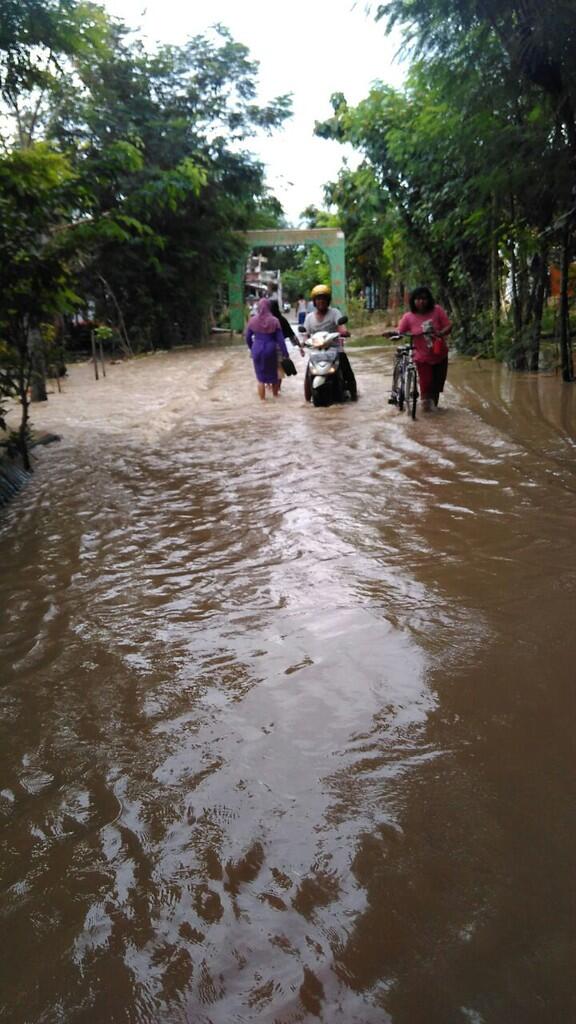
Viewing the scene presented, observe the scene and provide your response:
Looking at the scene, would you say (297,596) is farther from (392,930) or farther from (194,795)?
(392,930)

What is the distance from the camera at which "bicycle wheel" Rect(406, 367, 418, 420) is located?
9.15 m

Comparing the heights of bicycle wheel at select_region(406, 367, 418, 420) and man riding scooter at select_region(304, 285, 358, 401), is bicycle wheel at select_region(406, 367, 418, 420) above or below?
below

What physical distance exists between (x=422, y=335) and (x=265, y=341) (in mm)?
3323

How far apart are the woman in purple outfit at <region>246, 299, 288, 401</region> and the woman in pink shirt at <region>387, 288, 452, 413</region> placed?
3023 millimetres

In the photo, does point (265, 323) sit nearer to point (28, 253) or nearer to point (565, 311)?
point (565, 311)

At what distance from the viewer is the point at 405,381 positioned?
9453 mm

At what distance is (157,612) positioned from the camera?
13.0 ft

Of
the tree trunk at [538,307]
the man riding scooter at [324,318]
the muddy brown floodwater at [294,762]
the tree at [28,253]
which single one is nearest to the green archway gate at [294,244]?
the tree trunk at [538,307]

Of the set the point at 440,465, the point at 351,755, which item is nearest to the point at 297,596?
the point at 351,755

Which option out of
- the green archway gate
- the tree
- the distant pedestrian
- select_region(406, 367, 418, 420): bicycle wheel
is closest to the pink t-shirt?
select_region(406, 367, 418, 420): bicycle wheel

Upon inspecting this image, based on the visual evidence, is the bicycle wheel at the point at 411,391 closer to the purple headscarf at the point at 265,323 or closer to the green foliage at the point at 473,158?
the green foliage at the point at 473,158

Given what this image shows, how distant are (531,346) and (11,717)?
1137 cm

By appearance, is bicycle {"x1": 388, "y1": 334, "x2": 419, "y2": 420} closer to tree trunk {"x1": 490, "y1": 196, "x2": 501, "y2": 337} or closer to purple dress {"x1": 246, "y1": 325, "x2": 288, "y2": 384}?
purple dress {"x1": 246, "y1": 325, "x2": 288, "y2": 384}


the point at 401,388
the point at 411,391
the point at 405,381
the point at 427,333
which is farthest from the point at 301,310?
the point at 411,391
